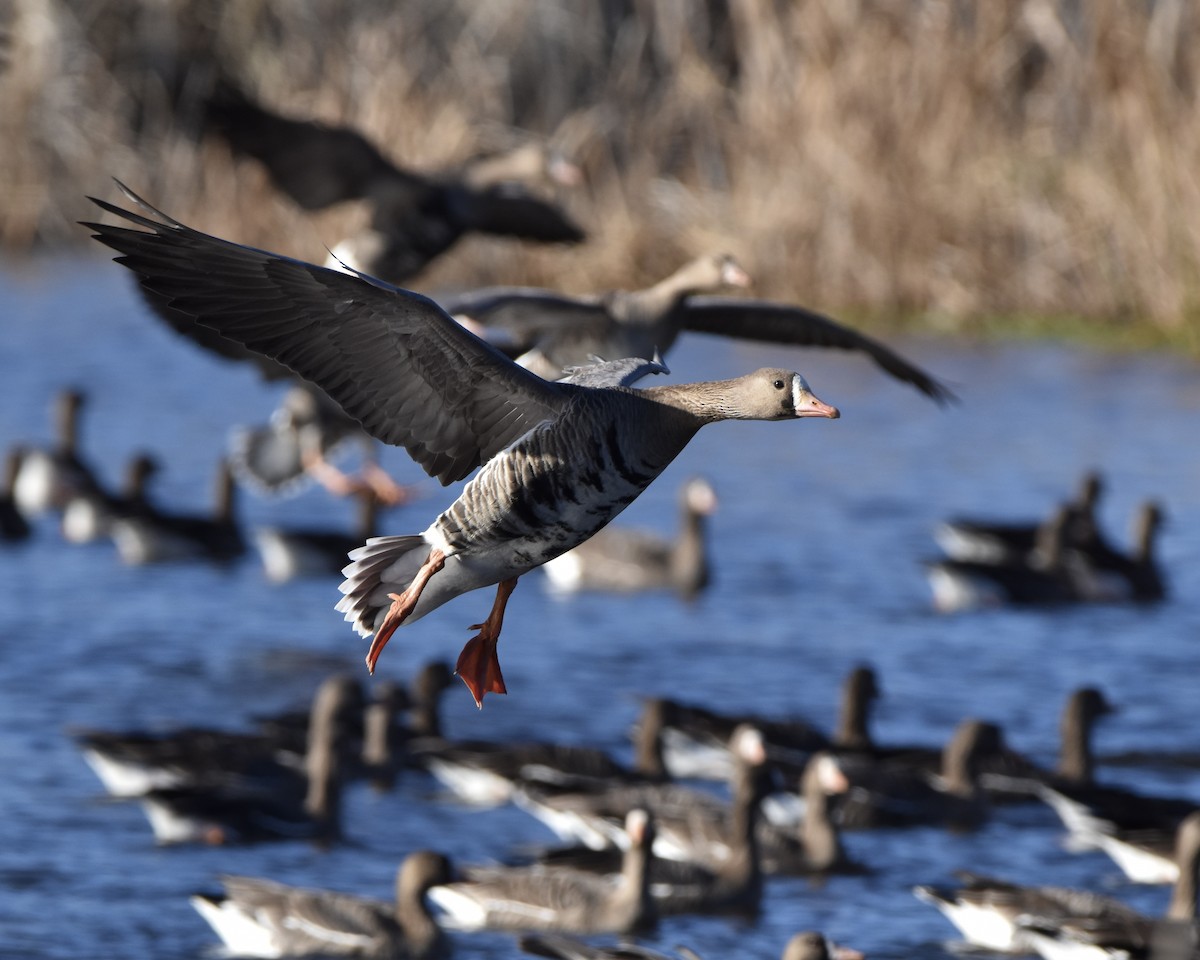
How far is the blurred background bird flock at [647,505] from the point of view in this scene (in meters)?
12.2

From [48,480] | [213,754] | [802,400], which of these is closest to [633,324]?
[802,400]

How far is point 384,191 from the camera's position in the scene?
1381 cm

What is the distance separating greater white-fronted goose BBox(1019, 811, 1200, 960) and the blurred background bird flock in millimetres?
41

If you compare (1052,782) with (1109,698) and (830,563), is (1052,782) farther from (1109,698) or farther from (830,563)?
(830,563)

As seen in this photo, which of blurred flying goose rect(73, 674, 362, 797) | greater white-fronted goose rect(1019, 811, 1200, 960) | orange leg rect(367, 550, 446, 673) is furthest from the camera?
blurred flying goose rect(73, 674, 362, 797)

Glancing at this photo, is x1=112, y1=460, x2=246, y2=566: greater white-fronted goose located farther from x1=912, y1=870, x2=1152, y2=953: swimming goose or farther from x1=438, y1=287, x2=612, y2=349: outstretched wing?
x1=438, y1=287, x2=612, y2=349: outstretched wing

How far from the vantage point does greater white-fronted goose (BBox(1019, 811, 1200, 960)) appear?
10.8 m

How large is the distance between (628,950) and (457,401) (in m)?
4.50

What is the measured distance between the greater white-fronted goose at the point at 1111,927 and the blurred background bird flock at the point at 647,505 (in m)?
0.04

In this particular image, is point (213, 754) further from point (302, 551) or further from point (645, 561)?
point (645, 561)

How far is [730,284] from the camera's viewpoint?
11.4 m

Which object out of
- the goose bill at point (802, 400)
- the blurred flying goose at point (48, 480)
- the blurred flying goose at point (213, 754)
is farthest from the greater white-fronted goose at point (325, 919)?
the blurred flying goose at point (48, 480)

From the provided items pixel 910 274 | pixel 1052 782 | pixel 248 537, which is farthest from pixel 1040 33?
pixel 1052 782

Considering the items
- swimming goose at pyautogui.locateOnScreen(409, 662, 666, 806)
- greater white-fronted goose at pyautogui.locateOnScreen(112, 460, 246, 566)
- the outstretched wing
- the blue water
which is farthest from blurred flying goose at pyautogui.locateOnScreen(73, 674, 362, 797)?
greater white-fronted goose at pyautogui.locateOnScreen(112, 460, 246, 566)
